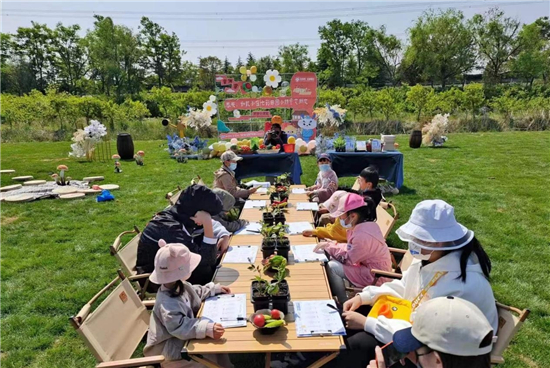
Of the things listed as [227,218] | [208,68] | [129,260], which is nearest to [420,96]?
[227,218]

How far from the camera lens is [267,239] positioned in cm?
344

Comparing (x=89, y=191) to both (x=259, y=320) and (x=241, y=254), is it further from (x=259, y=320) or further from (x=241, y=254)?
(x=259, y=320)

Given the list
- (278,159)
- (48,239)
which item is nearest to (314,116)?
(278,159)

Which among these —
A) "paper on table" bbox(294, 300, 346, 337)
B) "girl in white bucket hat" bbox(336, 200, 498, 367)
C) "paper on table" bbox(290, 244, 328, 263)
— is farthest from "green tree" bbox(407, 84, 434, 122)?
"paper on table" bbox(294, 300, 346, 337)

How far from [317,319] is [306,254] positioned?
1.08 meters

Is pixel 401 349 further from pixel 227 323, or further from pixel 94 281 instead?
pixel 94 281

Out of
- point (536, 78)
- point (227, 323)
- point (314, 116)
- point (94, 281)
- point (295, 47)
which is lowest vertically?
point (94, 281)

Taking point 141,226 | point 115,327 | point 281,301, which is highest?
point 281,301

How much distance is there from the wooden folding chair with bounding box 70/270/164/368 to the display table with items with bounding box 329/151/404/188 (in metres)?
6.53

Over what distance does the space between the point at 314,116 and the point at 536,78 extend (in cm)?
3669

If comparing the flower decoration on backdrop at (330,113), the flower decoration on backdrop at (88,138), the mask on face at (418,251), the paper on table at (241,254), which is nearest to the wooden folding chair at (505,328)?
the mask on face at (418,251)

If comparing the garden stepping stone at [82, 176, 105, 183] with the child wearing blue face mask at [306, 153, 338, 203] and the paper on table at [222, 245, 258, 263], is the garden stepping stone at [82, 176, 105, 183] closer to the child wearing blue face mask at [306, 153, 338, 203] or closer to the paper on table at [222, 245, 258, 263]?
the child wearing blue face mask at [306, 153, 338, 203]

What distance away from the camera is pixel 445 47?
40531 millimetres

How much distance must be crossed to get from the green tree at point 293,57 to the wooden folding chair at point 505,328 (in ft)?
125
